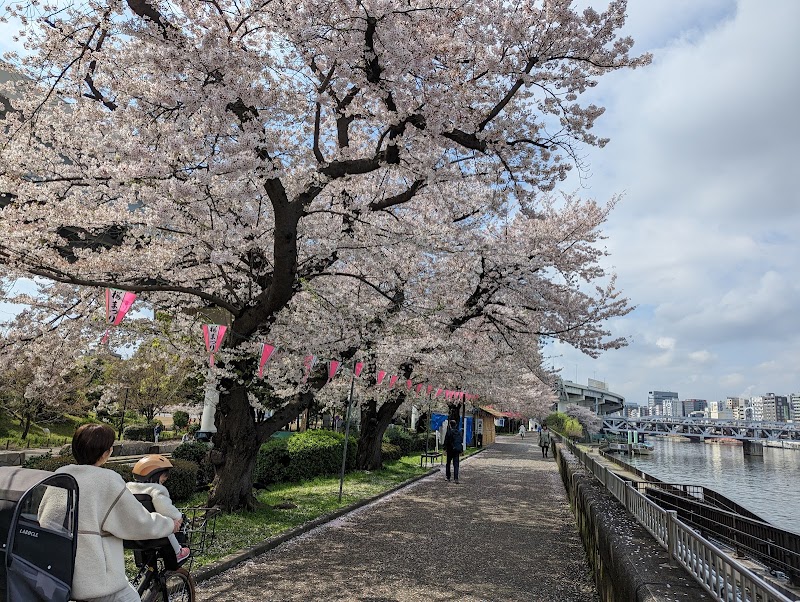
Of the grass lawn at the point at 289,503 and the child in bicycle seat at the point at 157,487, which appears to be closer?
the child in bicycle seat at the point at 157,487

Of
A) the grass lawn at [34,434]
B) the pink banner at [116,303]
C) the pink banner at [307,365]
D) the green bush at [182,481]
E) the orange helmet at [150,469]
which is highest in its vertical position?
the pink banner at [116,303]

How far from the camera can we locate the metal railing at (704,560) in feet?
8.25

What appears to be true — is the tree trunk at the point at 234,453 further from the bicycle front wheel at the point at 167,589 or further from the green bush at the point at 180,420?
the green bush at the point at 180,420

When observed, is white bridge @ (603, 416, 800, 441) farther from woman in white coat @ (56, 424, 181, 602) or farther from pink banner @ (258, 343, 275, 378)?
woman in white coat @ (56, 424, 181, 602)

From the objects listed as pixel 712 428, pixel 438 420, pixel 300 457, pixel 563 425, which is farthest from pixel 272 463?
pixel 712 428

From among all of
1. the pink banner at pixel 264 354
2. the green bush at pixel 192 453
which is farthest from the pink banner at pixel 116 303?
the green bush at pixel 192 453

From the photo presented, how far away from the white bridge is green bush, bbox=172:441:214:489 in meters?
88.0

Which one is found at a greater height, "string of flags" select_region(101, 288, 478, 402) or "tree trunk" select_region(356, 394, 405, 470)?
"string of flags" select_region(101, 288, 478, 402)

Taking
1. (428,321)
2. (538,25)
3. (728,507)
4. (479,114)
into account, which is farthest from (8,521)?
(728,507)

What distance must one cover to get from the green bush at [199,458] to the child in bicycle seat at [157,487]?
8.67 m

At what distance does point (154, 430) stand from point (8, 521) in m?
28.6

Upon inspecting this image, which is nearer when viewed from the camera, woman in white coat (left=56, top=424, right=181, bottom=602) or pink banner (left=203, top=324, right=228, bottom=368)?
woman in white coat (left=56, top=424, right=181, bottom=602)

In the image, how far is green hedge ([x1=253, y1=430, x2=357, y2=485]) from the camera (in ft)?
45.0

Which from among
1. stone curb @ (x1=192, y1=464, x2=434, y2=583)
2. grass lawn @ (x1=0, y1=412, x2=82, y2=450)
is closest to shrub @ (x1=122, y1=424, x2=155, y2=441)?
grass lawn @ (x1=0, y1=412, x2=82, y2=450)
